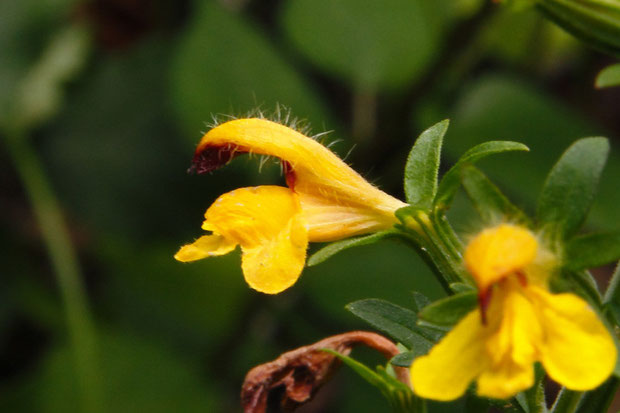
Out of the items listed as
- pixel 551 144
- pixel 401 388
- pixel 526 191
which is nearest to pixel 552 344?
pixel 401 388

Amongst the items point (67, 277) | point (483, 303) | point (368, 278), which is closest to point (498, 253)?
point (483, 303)

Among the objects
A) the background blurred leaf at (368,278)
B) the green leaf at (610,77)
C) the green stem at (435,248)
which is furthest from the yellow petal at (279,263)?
the background blurred leaf at (368,278)

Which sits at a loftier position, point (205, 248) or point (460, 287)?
point (205, 248)

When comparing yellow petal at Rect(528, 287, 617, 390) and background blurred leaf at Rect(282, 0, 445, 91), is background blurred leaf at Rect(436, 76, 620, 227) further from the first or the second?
yellow petal at Rect(528, 287, 617, 390)

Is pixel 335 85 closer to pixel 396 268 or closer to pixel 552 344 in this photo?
pixel 396 268

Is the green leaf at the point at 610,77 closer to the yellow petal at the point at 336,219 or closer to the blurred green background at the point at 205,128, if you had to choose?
the yellow petal at the point at 336,219

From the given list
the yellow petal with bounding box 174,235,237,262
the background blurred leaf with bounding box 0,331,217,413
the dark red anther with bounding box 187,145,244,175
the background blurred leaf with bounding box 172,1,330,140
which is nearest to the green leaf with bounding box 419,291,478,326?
the yellow petal with bounding box 174,235,237,262

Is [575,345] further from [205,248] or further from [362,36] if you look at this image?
[362,36]
